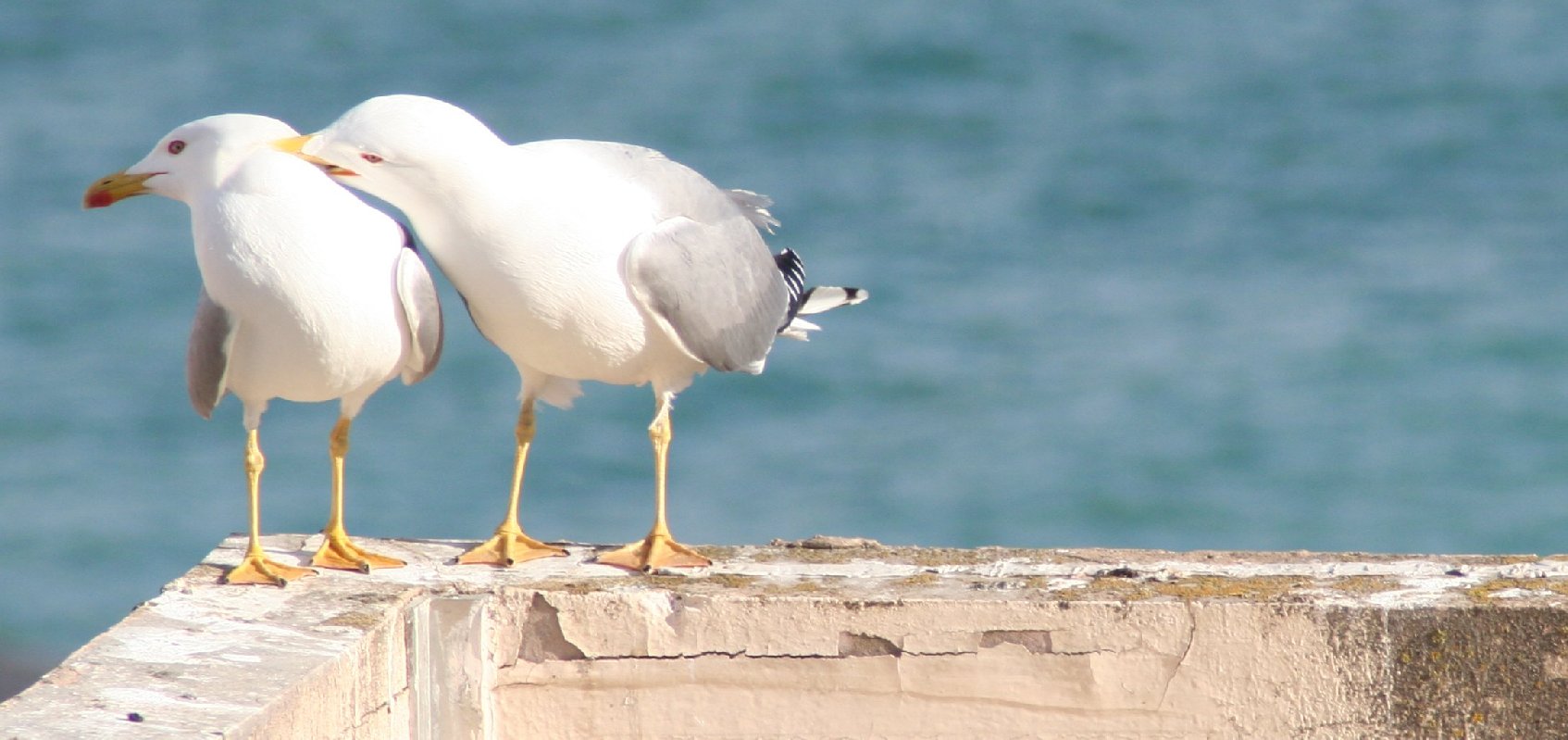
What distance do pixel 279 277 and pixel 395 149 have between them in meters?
0.31

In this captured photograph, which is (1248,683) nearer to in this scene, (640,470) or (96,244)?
(640,470)

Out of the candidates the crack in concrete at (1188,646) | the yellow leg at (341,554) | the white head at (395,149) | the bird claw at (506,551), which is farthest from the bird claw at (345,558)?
the crack in concrete at (1188,646)

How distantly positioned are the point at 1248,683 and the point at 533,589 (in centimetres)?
131

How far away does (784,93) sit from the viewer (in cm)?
1925

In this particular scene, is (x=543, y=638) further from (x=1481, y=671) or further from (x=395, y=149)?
(x=1481, y=671)

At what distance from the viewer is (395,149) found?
3648 millimetres

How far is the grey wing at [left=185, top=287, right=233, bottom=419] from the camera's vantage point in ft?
12.0

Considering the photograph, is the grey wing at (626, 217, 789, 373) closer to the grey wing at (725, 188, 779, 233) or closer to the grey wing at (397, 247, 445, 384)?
the grey wing at (725, 188, 779, 233)

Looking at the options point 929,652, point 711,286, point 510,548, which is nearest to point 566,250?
point 711,286

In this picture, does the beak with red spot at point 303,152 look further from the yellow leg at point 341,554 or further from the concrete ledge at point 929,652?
the concrete ledge at point 929,652

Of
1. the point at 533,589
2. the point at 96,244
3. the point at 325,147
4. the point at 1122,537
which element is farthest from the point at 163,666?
the point at 96,244

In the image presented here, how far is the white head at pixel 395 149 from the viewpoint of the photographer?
3648 millimetres

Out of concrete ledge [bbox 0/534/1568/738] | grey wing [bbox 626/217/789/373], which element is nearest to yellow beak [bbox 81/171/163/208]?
concrete ledge [bbox 0/534/1568/738]

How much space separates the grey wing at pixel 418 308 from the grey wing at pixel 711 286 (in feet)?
1.23
